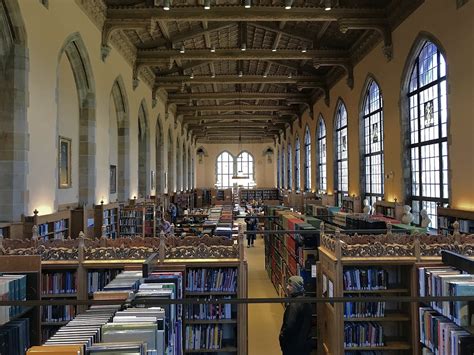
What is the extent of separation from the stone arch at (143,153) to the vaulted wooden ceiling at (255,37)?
134 cm

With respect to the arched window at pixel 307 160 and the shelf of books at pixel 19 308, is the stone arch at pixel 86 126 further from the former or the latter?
the arched window at pixel 307 160

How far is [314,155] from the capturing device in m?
19.8

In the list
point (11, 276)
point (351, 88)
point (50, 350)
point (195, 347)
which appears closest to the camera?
point (50, 350)

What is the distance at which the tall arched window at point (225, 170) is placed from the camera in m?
36.7

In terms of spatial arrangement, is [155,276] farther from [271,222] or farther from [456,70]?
[271,222]

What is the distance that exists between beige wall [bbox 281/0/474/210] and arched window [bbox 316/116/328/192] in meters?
4.95

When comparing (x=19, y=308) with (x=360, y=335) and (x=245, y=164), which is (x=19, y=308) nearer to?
(x=360, y=335)

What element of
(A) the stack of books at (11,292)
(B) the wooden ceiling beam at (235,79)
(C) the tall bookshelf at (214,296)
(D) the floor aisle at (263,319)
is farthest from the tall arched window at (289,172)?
(A) the stack of books at (11,292)

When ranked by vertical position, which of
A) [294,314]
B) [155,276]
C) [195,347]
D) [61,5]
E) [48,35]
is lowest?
[195,347]

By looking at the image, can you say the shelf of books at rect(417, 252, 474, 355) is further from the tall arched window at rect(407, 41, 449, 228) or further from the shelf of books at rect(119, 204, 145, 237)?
the shelf of books at rect(119, 204, 145, 237)

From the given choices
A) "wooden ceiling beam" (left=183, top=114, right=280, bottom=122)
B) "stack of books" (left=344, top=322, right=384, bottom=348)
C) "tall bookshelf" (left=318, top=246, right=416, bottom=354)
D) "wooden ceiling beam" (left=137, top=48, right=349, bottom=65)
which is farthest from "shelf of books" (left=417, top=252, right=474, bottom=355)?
"wooden ceiling beam" (left=183, top=114, right=280, bottom=122)

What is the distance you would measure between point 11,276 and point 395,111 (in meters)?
9.01

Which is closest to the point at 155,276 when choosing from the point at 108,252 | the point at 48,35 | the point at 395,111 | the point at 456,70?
the point at 108,252

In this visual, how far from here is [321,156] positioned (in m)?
19.2
